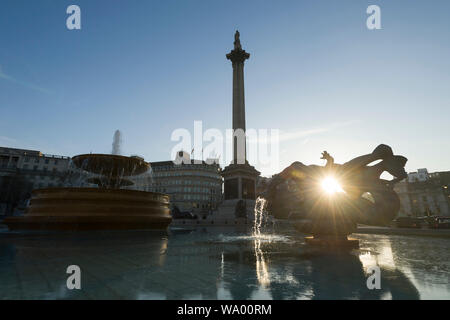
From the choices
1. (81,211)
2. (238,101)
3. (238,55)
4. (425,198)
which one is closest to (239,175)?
(238,101)

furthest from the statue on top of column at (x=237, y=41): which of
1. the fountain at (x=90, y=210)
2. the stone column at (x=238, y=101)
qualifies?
the fountain at (x=90, y=210)

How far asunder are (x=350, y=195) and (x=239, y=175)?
29.4m

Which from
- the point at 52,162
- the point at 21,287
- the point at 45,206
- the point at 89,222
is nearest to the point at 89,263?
the point at 21,287

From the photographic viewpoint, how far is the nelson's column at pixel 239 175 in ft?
116

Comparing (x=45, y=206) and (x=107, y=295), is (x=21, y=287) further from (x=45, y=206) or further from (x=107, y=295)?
→ (x=45, y=206)

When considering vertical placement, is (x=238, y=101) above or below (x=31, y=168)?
above

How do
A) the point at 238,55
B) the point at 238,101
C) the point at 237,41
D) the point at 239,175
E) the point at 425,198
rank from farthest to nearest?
the point at 425,198
the point at 237,41
the point at 238,55
the point at 238,101
the point at 239,175

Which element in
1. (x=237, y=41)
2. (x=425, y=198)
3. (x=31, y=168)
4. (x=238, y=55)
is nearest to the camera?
(x=238, y=55)

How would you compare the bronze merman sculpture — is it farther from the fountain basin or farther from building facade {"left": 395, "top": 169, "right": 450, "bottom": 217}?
building facade {"left": 395, "top": 169, "right": 450, "bottom": 217}

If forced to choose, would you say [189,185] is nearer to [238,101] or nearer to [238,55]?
[238,101]

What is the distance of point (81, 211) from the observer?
10414mm

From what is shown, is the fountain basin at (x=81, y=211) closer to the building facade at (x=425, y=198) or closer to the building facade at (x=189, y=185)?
the building facade at (x=189, y=185)

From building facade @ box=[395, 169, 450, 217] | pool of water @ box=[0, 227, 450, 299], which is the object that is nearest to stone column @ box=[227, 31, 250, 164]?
pool of water @ box=[0, 227, 450, 299]

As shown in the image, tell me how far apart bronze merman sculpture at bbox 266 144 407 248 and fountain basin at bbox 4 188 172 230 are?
8.16 m
